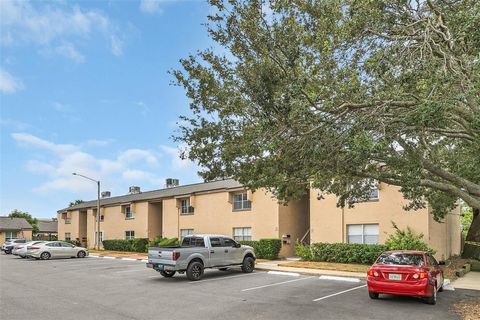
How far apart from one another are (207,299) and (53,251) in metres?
23.9

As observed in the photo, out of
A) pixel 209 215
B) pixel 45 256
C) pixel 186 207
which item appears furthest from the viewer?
pixel 186 207

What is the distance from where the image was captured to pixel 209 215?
33.4 meters

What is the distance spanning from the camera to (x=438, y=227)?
24328 mm

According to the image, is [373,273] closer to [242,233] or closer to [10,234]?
[242,233]

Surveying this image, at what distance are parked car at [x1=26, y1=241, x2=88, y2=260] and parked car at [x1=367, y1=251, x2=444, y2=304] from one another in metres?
27.0

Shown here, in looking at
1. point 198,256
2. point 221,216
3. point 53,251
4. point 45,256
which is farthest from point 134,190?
point 198,256

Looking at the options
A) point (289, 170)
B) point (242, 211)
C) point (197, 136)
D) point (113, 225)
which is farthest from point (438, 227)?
point (113, 225)

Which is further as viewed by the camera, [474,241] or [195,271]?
[474,241]

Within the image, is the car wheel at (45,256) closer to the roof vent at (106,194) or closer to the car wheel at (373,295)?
the car wheel at (373,295)

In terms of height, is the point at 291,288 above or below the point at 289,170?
below

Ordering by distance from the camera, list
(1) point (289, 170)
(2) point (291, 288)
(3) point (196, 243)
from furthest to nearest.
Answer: (3) point (196, 243), (2) point (291, 288), (1) point (289, 170)

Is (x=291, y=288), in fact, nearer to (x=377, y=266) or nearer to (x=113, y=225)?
(x=377, y=266)

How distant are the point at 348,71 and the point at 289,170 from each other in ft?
10.7

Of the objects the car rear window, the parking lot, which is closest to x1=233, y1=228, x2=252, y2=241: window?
the parking lot
